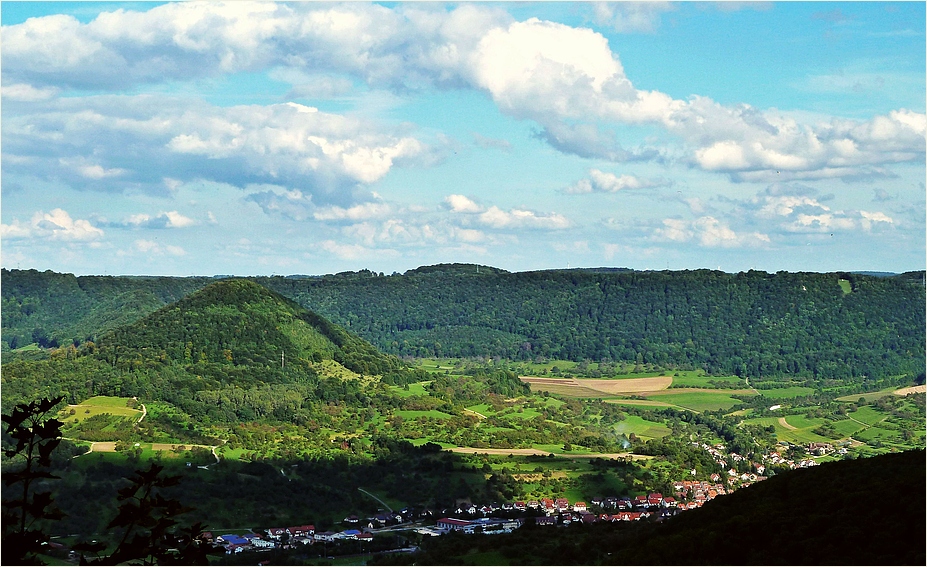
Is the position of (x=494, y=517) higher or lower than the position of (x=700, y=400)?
lower

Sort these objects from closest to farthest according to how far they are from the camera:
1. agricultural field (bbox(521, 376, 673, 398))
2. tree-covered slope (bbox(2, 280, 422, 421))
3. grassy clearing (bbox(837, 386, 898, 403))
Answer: tree-covered slope (bbox(2, 280, 422, 421)), grassy clearing (bbox(837, 386, 898, 403)), agricultural field (bbox(521, 376, 673, 398))

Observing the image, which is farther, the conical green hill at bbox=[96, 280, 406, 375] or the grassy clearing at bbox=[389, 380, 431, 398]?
the grassy clearing at bbox=[389, 380, 431, 398]

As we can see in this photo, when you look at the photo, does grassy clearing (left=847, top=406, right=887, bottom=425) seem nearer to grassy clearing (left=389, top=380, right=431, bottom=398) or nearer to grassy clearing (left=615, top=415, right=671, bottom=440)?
grassy clearing (left=615, top=415, right=671, bottom=440)

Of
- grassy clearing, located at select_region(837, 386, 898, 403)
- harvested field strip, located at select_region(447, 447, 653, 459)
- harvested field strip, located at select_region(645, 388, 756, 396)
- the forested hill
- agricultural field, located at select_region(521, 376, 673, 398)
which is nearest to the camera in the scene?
harvested field strip, located at select_region(447, 447, 653, 459)

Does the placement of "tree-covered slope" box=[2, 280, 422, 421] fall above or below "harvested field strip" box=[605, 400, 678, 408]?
above

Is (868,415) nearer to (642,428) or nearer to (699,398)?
(699,398)

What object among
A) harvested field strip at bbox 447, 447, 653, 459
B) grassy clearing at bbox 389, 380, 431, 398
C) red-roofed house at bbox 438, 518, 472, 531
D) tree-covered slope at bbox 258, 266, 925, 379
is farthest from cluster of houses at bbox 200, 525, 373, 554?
tree-covered slope at bbox 258, 266, 925, 379

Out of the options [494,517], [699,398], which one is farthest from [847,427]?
[494,517]

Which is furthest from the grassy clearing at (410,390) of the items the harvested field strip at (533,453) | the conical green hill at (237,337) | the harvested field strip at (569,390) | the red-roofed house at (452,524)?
the red-roofed house at (452,524)
